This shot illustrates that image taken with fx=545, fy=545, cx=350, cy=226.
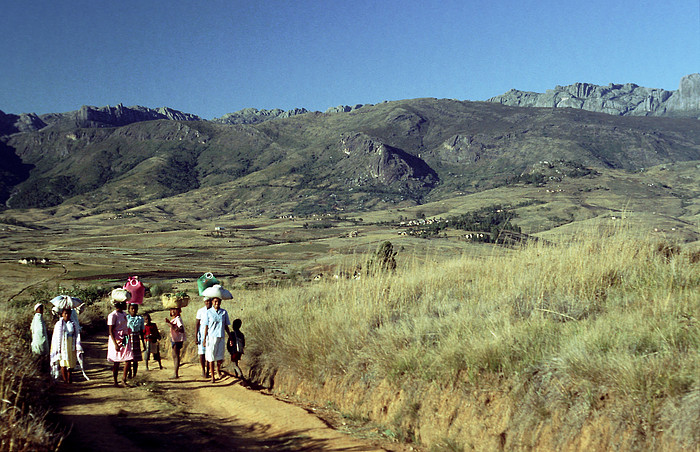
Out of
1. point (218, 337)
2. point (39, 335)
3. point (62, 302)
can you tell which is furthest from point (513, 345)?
Answer: point (39, 335)

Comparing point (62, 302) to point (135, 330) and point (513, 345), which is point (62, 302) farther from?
point (513, 345)

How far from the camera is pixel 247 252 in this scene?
324ft

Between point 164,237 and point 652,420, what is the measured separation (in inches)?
5076

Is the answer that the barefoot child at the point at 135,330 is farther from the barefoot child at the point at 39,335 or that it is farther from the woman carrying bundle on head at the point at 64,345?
the barefoot child at the point at 39,335

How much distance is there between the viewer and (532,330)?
22.5ft

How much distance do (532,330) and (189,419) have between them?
17.0 ft

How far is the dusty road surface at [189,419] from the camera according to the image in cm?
701

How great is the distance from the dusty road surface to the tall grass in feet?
3.27

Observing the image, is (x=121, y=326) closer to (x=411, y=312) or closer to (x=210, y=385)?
(x=210, y=385)

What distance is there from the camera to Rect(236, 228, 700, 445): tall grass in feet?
17.9

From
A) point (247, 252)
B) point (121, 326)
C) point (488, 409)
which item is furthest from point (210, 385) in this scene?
point (247, 252)

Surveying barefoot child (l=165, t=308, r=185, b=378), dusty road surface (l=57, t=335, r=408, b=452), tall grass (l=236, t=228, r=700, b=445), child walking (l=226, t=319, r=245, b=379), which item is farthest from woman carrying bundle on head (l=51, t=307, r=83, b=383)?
tall grass (l=236, t=228, r=700, b=445)

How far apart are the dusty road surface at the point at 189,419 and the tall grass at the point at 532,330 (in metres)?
1.00

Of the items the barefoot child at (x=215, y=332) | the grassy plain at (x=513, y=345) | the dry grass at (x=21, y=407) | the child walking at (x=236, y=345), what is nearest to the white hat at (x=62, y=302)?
the dry grass at (x=21, y=407)
